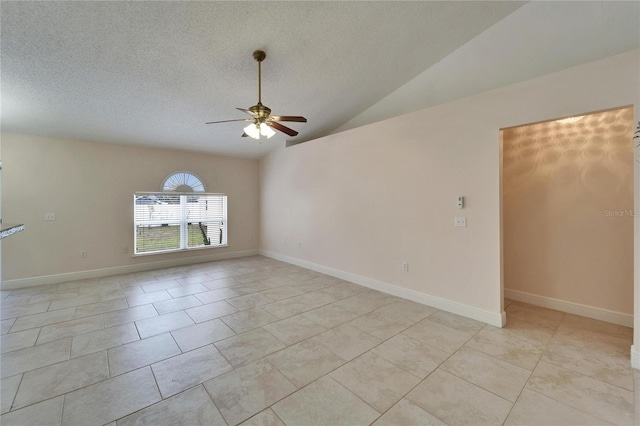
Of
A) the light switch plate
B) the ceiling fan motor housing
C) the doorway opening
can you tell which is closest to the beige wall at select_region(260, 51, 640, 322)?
the light switch plate

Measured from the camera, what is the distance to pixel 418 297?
379cm

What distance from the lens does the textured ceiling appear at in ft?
8.15

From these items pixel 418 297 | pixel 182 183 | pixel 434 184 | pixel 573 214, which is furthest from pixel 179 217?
pixel 573 214

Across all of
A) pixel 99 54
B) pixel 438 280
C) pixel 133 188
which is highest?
pixel 99 54

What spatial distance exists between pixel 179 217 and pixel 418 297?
5364 mm

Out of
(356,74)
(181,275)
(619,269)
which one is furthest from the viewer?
(181,275)

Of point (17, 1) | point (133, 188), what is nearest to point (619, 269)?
point (17, 1)

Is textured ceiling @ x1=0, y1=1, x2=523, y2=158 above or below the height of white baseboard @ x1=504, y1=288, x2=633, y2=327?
above

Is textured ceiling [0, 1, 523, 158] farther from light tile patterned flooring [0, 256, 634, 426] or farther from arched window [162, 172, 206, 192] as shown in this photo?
light tile patterned flooring [0, 256, 634, 426]

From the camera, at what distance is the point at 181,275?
5.21 m

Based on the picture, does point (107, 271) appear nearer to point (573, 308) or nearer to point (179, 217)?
point (179, 217)

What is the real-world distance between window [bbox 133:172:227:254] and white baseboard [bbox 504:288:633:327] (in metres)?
6.14

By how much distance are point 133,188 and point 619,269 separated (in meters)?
7.87

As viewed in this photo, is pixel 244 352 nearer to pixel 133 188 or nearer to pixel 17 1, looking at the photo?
pixel 17 1
